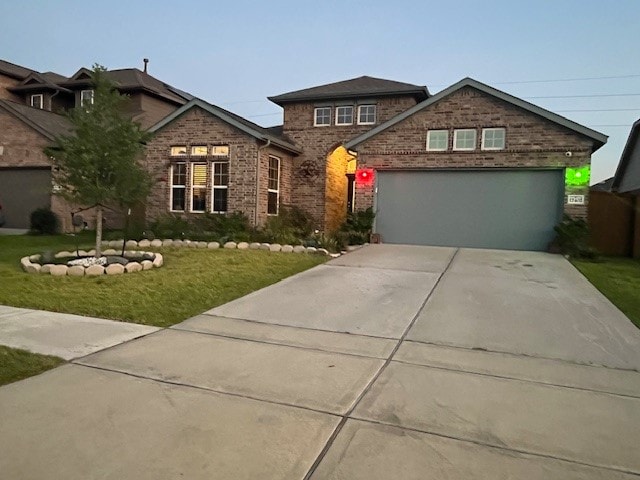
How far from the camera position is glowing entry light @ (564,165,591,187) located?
12781mm

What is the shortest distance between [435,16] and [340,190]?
8.50m

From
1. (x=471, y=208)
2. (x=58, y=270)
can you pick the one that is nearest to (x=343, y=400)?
(x=58, y=270)

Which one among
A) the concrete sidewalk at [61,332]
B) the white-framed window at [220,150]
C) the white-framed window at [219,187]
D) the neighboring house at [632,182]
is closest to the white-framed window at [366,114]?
the white-framed window at [220,150]

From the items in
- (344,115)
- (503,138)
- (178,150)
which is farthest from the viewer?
(344,115)

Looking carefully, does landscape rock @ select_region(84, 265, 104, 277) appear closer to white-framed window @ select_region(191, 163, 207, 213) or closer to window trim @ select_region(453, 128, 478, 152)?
white-framed window @ select_region(191, 163, 207, 213)

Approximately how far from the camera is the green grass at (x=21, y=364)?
3.71 m

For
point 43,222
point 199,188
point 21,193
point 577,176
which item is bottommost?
point 43,222

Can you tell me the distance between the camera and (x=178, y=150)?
15844 millimetres

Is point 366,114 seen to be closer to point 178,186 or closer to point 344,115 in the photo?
point 344,115

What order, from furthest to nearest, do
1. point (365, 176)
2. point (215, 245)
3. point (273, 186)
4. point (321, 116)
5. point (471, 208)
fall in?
point (321, 116)
point (273, 186)
point (365, 176)
point (471, 208)
point (215, 245)

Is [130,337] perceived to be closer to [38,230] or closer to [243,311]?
[243,311]

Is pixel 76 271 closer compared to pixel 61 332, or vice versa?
pixel 61 332

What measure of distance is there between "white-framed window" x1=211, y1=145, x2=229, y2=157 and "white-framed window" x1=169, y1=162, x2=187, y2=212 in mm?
1235

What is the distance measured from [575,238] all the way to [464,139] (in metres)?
4.33
